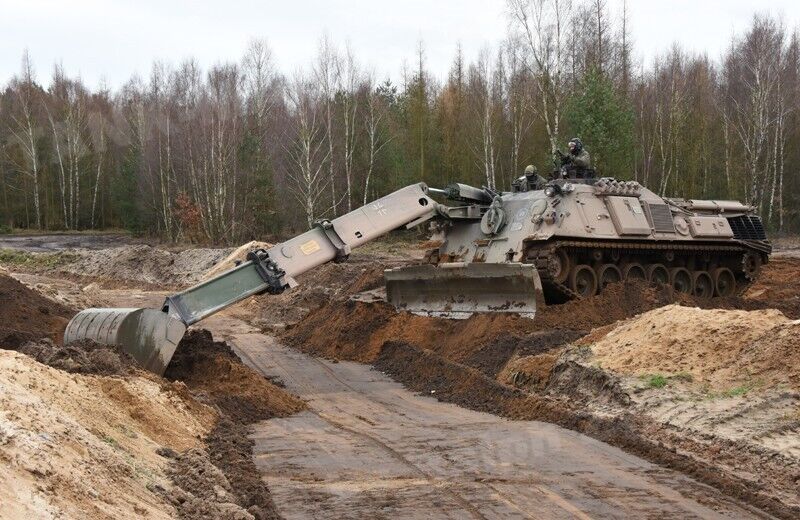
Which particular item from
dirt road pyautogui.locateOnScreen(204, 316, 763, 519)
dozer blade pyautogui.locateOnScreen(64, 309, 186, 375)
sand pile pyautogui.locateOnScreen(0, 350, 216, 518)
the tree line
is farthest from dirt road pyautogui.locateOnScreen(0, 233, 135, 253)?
sand pile pyautogui.locateOnScreen(0, 350, 216, 518)

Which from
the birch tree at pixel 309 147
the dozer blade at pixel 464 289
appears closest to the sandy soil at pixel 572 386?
the dozer blade at pixel 464 289

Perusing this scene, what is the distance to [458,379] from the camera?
12750 millimetres

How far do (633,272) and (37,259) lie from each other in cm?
2753

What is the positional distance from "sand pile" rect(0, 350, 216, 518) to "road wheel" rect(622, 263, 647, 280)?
997 centimetres

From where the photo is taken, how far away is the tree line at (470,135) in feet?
123

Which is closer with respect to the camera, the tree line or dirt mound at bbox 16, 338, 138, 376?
dirt mound at bbox 16, 338, 138, 376

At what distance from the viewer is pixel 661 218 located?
58.7 ft

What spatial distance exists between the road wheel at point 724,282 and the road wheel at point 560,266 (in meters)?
4.57

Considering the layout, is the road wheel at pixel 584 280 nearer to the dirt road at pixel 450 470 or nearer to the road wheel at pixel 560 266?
the road wheel at pixel 560 266

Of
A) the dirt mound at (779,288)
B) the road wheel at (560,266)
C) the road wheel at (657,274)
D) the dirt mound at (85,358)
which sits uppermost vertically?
the road wheel at (560,266)

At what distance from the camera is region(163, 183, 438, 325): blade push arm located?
11.7 m

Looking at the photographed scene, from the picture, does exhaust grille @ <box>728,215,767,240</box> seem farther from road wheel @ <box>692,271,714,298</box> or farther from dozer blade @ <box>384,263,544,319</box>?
dozer blade @ <box>384,263,544,319</box>

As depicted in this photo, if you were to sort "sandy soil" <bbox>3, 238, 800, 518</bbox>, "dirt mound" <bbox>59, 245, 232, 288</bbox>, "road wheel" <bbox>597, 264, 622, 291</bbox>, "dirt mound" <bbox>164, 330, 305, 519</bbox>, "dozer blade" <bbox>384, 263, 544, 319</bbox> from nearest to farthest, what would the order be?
"dirt mound" <bbox>164, 330, 305, 519</bbox>, "sandy soil" <bbox>3, 238, 800, 518</bbox>, "dozer blade" <bbox>384, 263, 544, 319</bbox>, "road wheel" <bbox>597, 264, 622, 291</bbox>, "dirt mound" <bbox>59, 245, 232, 288</bbox>

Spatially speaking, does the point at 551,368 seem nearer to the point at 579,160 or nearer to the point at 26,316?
the point at 579,160
